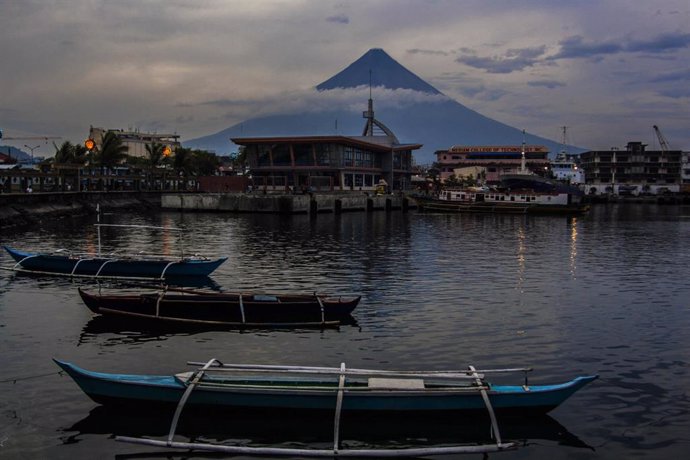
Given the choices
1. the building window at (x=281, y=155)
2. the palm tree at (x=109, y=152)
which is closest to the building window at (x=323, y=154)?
the building window at (x=281, y=155)

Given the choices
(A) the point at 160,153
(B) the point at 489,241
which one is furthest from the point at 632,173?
(B) the point at 489,241

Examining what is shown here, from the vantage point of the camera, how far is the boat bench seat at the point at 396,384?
590 inches

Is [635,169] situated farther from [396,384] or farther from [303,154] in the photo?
[396,384]

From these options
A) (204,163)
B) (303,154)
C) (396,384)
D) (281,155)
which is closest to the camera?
(396,384)

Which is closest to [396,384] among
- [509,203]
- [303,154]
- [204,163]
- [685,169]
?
[509,203]

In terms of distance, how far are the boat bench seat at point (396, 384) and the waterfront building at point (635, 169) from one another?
18118 cm

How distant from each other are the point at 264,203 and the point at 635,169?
448 feet

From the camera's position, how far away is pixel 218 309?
24328 millimetres

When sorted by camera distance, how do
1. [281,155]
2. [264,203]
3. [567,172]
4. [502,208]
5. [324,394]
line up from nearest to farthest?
[324,394]
[264,203]
[502,208]
[281,155]
[567,172]

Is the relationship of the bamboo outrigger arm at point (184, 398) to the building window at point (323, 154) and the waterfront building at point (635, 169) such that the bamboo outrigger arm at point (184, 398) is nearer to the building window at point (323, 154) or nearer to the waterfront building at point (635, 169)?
the building window at point (323, 154)

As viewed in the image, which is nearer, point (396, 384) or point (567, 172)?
point (396, 384)

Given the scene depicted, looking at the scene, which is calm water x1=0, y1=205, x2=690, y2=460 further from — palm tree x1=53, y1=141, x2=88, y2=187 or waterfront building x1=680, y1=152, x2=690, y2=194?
waterfront building x1=680, y1=152, x2=690, y2=194

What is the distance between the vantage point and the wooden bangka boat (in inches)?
953

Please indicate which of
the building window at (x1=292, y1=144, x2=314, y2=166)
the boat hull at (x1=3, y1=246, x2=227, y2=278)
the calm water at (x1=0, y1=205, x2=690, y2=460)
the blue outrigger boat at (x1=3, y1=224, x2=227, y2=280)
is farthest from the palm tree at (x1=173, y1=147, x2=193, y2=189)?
the boat hull at (x1=3, y1=246, x2=227, y2=278)
